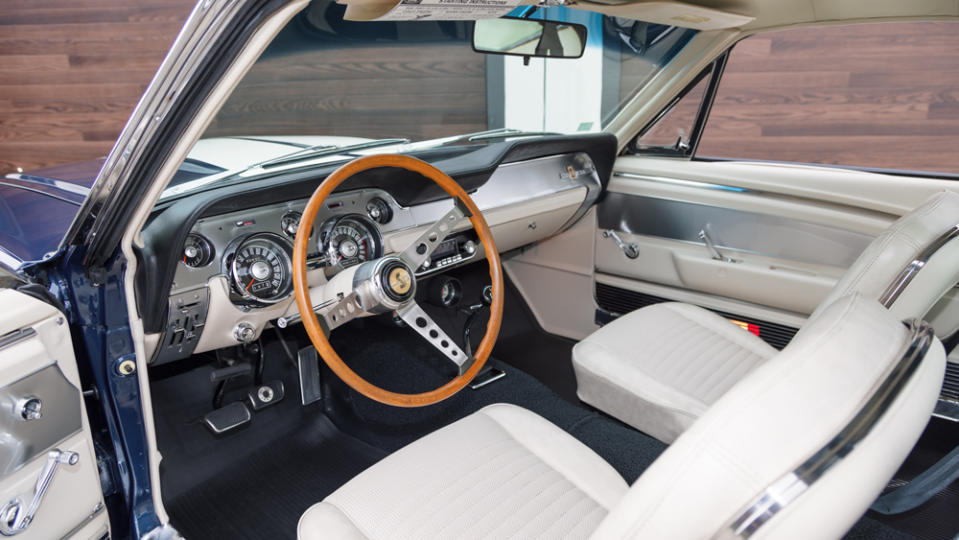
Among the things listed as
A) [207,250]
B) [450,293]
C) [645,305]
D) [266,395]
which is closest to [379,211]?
[207,250]

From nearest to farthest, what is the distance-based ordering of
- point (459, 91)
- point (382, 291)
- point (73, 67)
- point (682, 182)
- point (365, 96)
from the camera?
point (382, 291), point (682, 182), point (365, 96), point (459, 91), point (73, 67)

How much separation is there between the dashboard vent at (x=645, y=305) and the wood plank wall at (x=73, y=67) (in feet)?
10.3

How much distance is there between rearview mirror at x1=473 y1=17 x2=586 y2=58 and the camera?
69.4 inches

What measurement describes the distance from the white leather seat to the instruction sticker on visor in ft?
2.63

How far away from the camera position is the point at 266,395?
1967 mm

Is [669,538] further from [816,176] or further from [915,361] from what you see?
[816,176]

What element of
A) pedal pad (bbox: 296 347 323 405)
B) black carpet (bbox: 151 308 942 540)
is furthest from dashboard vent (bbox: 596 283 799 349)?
pedal pad (bbox: 296 347 323 405)

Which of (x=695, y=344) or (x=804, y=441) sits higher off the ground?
(x=804, y=441)

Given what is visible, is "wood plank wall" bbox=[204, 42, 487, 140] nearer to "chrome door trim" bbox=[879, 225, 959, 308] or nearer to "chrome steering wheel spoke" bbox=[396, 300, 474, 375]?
Answer: "chrome steering wheel spoke" bbox=[396, 300, 474, 375]

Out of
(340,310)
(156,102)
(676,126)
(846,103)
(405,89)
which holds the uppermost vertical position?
(156,102)

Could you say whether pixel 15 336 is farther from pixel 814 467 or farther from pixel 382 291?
pixel 814 467

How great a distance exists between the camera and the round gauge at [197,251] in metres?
1.38

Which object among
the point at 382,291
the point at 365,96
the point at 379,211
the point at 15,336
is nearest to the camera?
the point at 15,336

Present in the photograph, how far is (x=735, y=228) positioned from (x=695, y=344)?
1.88 feet
